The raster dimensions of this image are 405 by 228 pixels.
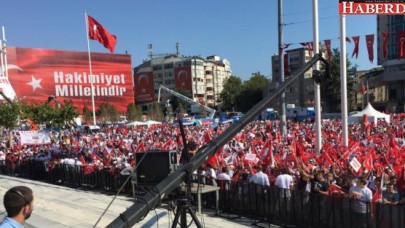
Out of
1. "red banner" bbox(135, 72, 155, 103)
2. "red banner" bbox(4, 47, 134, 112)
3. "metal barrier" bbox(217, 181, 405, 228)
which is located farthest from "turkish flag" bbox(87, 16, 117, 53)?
"red banner" bbox(135, 72, 155, 103)

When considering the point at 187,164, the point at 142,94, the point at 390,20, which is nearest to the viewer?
the point at 187,164

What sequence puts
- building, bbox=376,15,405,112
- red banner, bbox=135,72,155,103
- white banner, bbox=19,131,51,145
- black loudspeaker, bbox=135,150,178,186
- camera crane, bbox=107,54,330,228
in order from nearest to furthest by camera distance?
camera crane, bbox=107,54,330,228 < black loudspeaker, bbox=135,150,178,186 < white banner, bbox=19,131,51,145 < building, bbox=376,15,405,112 < red banner, bbox=135,72,155,103

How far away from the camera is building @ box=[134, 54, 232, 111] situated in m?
131

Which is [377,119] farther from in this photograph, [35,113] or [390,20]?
[390,20]

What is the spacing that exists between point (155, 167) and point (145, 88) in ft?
405

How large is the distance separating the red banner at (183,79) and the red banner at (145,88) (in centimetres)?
915

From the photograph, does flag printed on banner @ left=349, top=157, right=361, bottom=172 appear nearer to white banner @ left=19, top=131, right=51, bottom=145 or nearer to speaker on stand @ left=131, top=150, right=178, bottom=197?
speaker on stand @ left=131, top=150, right=178, bottom=197

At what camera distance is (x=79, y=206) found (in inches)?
479

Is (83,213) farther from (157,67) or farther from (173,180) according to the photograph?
(157,67)

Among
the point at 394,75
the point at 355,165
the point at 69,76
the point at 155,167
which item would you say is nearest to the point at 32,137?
the point at 155,167

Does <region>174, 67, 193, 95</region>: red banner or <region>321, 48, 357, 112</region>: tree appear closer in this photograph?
<region>321, 48, 357, 112</region>: tree

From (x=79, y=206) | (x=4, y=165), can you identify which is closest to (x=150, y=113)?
(x=4, y=165)

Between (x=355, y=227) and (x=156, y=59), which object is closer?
Answer: (x=355, y=227)

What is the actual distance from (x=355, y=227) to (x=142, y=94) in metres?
125
